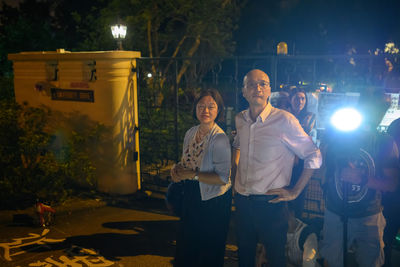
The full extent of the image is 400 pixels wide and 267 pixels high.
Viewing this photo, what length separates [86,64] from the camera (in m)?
6.84

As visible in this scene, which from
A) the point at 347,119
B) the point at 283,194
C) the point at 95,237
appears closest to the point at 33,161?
the point at 95,237

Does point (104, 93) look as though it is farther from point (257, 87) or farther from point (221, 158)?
point (257, 87)

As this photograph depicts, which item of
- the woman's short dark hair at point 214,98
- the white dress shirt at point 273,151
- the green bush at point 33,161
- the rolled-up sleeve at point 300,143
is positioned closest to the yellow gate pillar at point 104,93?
the green bush at point 33,161

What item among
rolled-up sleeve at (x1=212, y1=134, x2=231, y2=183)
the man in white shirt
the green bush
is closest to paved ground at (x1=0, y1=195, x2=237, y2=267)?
the green bush

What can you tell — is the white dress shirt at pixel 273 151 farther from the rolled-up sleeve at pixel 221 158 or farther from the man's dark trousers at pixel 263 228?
the rolled-up sleeve at pixel 221 158

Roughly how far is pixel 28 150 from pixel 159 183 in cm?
243

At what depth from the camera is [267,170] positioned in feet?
10.4

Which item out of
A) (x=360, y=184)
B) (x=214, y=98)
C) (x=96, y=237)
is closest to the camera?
(x=360, y=184)

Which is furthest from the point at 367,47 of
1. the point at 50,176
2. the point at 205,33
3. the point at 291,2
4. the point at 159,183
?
the point at 50,176

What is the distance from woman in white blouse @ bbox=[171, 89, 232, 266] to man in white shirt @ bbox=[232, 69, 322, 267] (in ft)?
0.90

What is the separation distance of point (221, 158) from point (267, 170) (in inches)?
18.9

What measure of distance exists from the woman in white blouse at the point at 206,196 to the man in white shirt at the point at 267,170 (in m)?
0.27

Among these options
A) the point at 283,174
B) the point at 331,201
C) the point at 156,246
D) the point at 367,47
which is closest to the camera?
the point at 283,174

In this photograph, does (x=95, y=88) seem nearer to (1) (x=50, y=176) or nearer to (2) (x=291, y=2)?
(1) (x=50, y=176)
